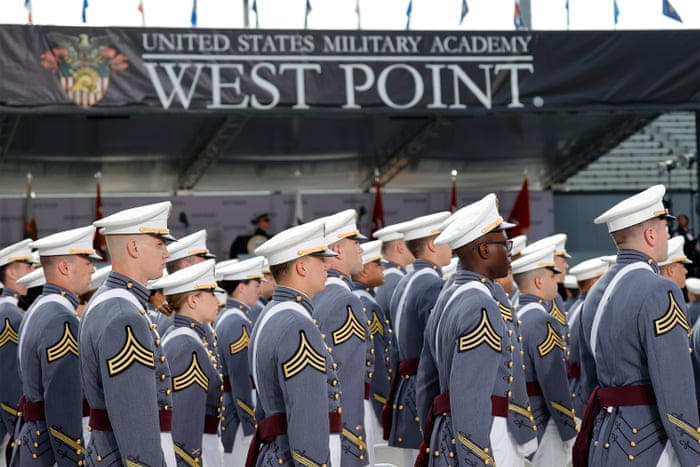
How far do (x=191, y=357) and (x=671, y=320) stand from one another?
2287 millimetres

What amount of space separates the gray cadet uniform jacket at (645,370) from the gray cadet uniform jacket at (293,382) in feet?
3.34

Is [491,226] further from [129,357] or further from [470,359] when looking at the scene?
[129,357]

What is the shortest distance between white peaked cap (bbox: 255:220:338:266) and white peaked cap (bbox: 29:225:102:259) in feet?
3.54

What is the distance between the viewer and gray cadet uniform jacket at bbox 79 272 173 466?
12.8ft

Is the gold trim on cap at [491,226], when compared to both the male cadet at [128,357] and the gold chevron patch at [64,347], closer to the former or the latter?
the male cadet at [128,357]

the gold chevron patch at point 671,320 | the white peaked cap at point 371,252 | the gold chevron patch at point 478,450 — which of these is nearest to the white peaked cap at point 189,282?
the gold chevron patch at point 478,450

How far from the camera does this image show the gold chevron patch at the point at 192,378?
5426 millimetres

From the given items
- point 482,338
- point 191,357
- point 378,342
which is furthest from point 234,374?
point 482,338

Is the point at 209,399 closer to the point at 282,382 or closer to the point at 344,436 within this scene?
the point at 344,436

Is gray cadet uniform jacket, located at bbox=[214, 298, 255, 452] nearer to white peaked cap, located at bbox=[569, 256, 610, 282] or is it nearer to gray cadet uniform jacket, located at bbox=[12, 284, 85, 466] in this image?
gray cadet uniform jacket, located at bbox=[12, 284, 85, 466]

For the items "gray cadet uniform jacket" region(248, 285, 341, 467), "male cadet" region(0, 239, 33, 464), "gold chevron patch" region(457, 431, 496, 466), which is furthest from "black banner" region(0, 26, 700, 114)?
"gold chevron patch" region(457, 431, 496, 466)

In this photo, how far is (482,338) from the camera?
423cm

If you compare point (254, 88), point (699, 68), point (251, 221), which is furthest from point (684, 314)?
point (251, 221)

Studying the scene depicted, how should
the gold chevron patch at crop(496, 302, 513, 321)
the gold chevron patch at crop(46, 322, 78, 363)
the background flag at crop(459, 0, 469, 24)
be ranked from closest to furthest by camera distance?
the gold chevron patch at crop(46, 322, 78, 363), the gold chevron patch at crop(496, 302, 513, 321), the background flag at crop(459, 0, 469, 24)
